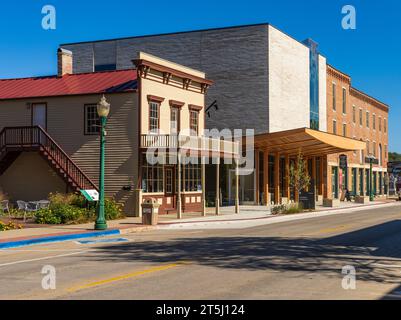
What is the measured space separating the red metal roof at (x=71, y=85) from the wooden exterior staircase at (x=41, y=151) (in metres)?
2.42

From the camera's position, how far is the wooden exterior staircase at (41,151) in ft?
98.9

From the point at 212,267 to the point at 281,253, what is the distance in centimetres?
305

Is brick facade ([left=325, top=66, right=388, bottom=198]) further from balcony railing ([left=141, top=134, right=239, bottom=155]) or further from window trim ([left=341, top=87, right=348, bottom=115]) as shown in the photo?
balcony railing ([left=141, top=134, right=239, bottom=155])

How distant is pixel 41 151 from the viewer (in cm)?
3078

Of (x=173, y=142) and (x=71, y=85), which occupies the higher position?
(x=71, y=85)

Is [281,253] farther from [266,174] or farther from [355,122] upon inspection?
[355,122]

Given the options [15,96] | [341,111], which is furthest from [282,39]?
[15,96]

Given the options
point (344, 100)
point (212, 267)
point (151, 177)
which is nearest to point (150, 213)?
point (151, 177)

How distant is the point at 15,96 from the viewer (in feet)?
112

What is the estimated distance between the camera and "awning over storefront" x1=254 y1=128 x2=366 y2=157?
1516 inches

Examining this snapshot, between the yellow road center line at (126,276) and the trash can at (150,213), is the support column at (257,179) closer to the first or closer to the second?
the trash can at (150,213)

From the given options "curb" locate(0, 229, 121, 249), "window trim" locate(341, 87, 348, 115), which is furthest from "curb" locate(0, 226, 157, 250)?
"window trim" locate(341, 87, 348, 115)

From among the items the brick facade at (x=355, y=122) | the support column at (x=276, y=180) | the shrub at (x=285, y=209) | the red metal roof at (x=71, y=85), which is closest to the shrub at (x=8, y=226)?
the red metal roof at (x=71, y=85)
